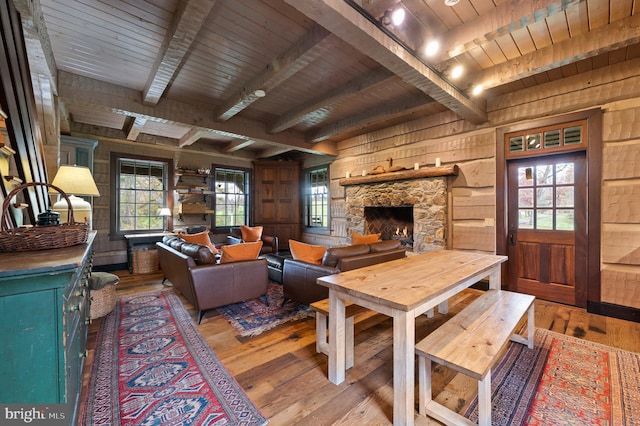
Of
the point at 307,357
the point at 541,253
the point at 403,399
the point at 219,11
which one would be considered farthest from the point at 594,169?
the point at 219,11

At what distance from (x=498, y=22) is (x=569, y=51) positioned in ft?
3.49

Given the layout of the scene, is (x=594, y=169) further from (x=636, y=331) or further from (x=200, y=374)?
(x=200, y=374)

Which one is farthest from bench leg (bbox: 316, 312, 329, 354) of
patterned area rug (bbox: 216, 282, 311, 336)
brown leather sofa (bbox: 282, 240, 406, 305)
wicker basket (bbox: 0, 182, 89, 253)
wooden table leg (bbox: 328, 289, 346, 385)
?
wicker basket (bbox: 0, 182, 89, 253)

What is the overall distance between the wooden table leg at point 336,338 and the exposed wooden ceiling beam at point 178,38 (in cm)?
222

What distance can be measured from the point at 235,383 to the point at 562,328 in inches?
126

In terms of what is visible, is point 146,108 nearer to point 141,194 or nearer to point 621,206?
point 141,194

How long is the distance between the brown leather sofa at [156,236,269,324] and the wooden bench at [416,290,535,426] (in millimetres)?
2076

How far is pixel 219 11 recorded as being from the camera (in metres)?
2.17

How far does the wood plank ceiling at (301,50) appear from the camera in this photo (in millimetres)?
2051

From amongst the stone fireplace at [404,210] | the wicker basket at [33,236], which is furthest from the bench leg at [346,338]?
the stone fireplace at [404,210]

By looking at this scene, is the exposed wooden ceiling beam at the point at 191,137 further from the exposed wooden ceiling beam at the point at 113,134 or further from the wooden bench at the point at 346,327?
the wooden bench at the point at 346,327

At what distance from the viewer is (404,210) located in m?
5.32

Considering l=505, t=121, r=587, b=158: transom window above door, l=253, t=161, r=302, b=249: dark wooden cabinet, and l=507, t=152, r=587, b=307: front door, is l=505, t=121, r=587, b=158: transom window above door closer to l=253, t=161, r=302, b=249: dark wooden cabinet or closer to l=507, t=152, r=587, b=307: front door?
l=507, t=152, r=587, b=307: front door

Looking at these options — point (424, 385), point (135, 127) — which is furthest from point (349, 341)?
point (135, 127)
